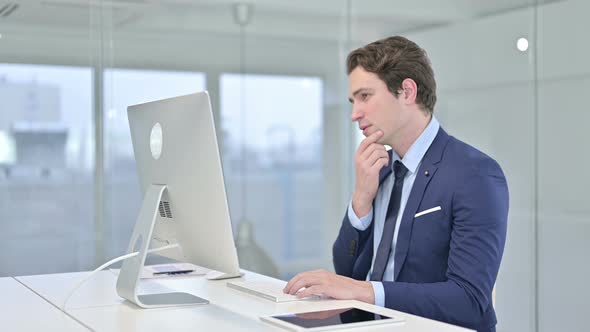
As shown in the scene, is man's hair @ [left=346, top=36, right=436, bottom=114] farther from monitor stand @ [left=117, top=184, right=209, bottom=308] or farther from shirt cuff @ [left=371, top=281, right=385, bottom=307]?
monitor stand @ [left=117, top=184, right=209, bottom=308]

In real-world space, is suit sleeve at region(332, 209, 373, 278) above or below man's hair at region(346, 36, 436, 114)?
below

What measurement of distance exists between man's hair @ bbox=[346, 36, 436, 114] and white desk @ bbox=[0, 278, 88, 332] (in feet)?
3.84

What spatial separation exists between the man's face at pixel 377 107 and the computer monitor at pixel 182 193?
59cm

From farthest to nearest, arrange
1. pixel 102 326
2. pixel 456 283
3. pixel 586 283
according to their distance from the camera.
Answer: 1. pixel 586 283
2. pixel 456 283
3. pixel 102 326

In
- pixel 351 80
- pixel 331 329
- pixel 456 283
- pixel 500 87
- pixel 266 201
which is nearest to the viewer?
pixel 331 329

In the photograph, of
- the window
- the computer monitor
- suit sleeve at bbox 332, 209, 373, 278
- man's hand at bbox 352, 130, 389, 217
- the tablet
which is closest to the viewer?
the tablet

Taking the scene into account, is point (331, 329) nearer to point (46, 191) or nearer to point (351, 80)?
point (351, 80)

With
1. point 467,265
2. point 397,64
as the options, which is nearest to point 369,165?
point 397,64

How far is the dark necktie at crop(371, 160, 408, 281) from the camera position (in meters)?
2.64

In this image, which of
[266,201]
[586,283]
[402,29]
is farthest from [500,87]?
[266,201]

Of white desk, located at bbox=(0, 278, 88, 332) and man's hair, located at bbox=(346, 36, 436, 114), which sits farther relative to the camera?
man's hair, located at bbox=(346, 36, 436, 114)

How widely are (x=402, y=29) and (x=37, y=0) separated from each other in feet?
6.88

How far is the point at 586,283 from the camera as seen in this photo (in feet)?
14.4

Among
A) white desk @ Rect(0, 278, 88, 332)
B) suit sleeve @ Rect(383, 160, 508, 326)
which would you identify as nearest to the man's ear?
suit sleeve @ Rect(383, 160, 508, 326)
